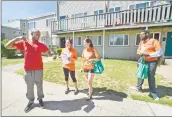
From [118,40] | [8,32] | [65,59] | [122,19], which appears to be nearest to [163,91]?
[65,59]

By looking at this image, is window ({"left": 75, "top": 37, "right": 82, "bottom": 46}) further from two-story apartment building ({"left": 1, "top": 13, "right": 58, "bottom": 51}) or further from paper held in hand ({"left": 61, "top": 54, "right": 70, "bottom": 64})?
paper held in hand ({"left": 61, "top": 54, "right": 70, "bottom": 64})

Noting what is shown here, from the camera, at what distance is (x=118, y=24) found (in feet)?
39.9

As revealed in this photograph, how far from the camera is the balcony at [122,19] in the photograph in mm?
10172

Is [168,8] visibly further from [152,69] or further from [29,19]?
[29,19]

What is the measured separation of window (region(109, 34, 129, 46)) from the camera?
13617 millimetres

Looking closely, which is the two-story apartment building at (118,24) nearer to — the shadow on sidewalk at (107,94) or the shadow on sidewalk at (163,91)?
the shadow on sidewalk at (163,91)

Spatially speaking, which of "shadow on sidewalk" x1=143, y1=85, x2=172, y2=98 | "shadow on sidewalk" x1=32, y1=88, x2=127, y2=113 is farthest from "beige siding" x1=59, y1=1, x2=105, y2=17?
"shadow on sidewalk" x1=32, y1=88, x2=127, y2=113

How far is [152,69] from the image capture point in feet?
14.3

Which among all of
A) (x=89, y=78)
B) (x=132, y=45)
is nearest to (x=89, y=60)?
(x=89, y=78)

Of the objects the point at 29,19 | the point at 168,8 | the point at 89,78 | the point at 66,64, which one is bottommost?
the point at 89,78

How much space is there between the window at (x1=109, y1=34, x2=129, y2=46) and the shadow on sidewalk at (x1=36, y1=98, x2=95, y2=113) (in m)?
10.6

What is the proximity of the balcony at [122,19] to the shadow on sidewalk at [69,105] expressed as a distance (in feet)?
29.9

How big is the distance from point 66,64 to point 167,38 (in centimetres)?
1031

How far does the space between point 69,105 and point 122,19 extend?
9890 mm
